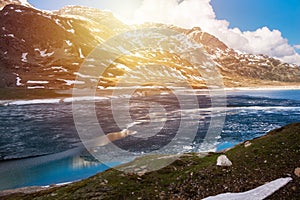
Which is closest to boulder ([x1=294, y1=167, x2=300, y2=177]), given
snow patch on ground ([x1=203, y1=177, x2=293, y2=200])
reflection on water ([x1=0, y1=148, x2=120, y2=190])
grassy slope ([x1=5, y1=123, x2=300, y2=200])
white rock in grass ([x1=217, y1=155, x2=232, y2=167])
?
grassy slope ([x1=5, y1=123, x2=300, y2=200])

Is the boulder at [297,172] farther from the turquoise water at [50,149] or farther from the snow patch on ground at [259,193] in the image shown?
the turquoise water at [50,149]

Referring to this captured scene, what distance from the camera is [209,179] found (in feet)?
46.9

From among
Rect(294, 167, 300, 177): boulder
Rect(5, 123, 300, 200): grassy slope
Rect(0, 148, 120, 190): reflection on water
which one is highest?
Rect(294, 167, 300, 177): boulder

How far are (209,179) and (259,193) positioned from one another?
3.00 meters

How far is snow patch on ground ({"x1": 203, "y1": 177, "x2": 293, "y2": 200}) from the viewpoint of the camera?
11914 millimetres

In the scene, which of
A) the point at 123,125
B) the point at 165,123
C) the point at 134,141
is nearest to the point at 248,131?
the point at 165,123

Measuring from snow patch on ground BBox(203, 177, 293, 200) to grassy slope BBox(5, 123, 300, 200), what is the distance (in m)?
0.31

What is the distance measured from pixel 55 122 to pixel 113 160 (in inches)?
1370

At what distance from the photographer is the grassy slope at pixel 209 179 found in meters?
13.3

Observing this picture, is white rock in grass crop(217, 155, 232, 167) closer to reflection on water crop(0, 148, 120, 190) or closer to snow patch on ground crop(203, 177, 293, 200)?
snow patch on ground crop(203, 177, 293, 200)

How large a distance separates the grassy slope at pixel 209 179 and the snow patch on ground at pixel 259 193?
0.31 meters

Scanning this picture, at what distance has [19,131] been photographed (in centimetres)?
4866

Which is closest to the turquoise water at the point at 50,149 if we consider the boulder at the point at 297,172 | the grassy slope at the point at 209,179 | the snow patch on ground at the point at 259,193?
the grassy slope at the point at 209,179

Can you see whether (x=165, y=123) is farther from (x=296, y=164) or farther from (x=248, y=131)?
(x=296, y=164)
